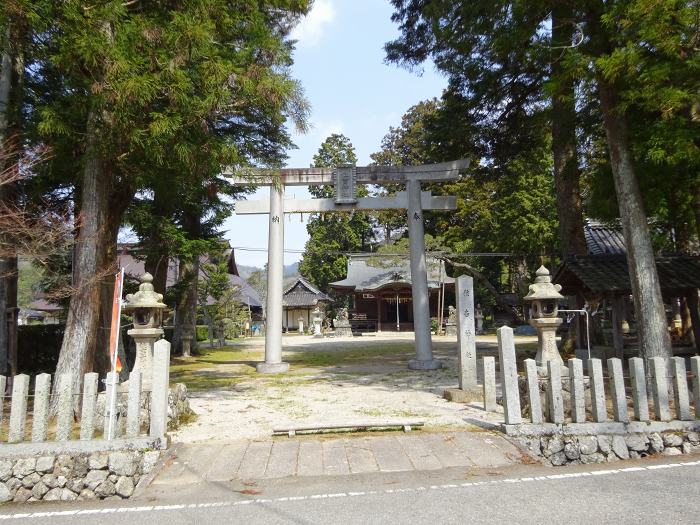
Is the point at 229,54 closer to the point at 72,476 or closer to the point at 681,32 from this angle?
the point at 72,476

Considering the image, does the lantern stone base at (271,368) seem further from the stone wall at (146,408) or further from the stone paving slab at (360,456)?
the stone paving slab at (360,456)

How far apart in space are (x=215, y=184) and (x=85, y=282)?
7.80 m

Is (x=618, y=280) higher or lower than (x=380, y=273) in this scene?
lower

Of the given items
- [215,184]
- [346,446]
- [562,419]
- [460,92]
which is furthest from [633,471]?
[215,184]

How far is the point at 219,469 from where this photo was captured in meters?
4.35

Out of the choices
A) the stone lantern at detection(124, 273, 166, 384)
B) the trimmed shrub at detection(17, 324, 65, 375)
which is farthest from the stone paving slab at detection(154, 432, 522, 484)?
the trimmed shrub at detection(17, 324, 65, 375)

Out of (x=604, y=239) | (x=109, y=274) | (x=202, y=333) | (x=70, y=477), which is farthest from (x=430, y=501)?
(x=202, y=333)

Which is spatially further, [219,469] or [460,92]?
[460,92]

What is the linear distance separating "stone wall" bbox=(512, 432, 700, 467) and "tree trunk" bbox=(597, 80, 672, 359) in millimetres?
1824

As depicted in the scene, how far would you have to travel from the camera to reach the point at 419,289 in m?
11.1

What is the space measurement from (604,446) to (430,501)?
89.4 inches

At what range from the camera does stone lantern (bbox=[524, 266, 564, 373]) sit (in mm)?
6602

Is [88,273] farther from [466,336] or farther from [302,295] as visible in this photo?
[302,295]

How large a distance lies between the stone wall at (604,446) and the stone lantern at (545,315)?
5.44ft
